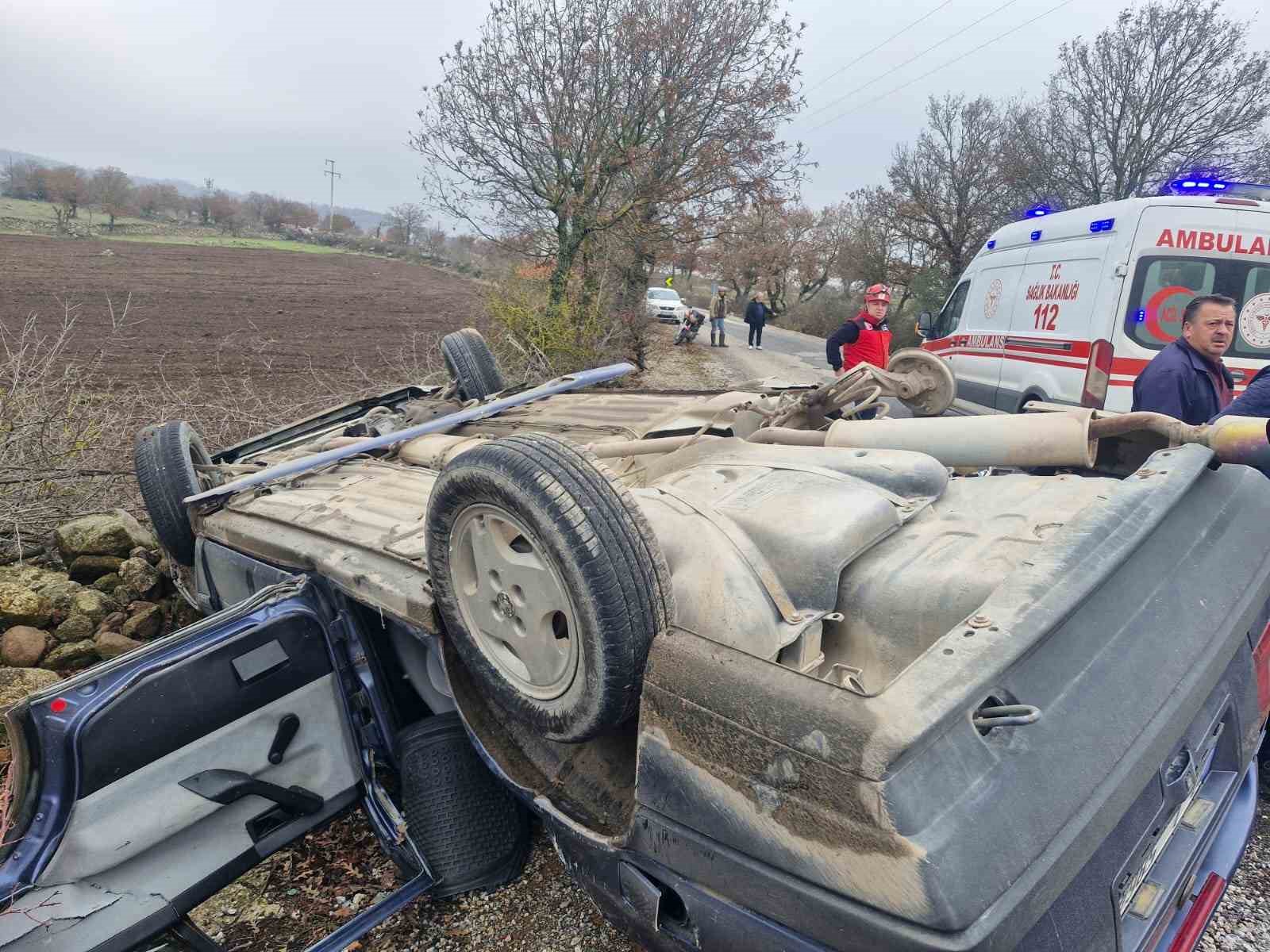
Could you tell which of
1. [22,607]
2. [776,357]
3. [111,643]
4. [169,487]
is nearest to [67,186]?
[776,357]

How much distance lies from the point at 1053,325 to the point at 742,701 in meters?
5.96

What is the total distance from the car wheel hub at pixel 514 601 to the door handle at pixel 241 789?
637mm

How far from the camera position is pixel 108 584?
3967mm

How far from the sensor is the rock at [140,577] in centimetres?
390

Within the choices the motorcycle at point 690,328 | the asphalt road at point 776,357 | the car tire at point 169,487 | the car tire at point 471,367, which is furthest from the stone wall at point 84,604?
the motorcycle at point 690,328

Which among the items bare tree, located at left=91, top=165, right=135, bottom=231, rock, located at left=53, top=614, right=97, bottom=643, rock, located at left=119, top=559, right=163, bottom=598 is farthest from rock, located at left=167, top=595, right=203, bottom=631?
bare tree, located at left=91, top=165, right=135, bottom=231

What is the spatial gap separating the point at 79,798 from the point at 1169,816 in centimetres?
219

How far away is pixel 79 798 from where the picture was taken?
5.25 feet

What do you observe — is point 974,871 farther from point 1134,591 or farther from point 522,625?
point 522,625

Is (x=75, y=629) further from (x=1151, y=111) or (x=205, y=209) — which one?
(x=205, y=209)

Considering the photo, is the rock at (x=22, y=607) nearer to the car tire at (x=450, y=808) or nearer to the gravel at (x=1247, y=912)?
the car tire at (x=450, y=808)

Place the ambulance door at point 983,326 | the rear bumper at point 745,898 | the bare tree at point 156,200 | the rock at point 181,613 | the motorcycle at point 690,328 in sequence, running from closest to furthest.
Answer: the rear bumper at point 745,898
the rock at point 181,613
the ambulance door at point 983,326
the motorcycle at point 690,328
the bare tree at point 156,200

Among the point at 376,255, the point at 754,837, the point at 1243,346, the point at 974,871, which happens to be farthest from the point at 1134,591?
the point at 376,255

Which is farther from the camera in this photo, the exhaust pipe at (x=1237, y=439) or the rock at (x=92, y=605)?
the rock at (x=92, y=605)
